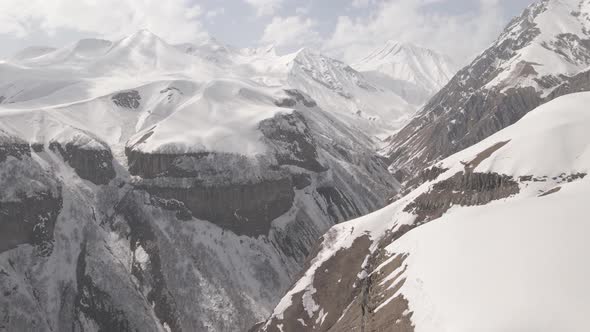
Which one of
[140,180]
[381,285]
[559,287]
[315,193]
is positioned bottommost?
[559,287]

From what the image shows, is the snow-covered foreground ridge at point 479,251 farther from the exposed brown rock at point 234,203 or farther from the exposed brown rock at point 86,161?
the exposed brown rock at point 86,161

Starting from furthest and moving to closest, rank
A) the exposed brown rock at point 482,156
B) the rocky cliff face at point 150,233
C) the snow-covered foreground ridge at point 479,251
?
the rocky cliff face at point 150,233 < the exposed brown rock at point 482,156 < the snow-covered foreground ridge at point 479,251

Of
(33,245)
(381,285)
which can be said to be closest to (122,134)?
(33,245)

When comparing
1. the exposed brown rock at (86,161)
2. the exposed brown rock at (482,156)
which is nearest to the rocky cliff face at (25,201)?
the exposed brown rock at (86,161)

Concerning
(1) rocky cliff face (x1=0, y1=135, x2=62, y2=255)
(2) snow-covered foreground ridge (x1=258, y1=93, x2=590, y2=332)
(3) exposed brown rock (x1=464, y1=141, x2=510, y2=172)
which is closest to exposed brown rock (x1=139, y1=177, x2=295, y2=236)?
(1) rocky cliff face (x1=0, y1=135, x2=62, y2=255)

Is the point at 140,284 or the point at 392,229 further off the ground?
the point at 140,284

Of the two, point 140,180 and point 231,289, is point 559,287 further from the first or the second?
point 140,180
